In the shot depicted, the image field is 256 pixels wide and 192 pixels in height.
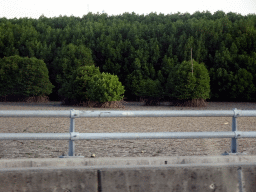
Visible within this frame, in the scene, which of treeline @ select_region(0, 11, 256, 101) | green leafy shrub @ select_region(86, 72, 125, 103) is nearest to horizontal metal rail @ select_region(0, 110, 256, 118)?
green leafy shrub @ select_region(86, 72, 125, 103)

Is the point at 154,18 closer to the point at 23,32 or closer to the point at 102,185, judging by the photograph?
the point at 23,32

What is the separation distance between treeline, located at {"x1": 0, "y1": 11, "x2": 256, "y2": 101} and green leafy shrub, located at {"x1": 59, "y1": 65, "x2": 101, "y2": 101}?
6.01 metres

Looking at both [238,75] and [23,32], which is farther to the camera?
[23,32]

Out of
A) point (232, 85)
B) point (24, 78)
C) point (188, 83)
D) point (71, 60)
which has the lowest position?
point (232, 85)

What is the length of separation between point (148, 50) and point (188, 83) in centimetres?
1145

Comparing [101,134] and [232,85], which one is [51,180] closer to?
[101,134]

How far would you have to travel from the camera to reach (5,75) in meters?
28.4

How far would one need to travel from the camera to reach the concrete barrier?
12.1 ft

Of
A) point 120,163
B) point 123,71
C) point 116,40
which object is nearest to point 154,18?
point 116,40

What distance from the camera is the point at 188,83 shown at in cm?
2241

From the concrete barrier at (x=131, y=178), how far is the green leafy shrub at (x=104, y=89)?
16.8 meters

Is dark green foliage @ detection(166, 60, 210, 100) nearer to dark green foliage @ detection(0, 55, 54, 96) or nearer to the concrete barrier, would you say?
dark green foliage @ detection(0, 55, 54, 96)

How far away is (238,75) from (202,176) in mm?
25702

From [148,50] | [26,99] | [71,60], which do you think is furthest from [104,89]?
[148,50]
